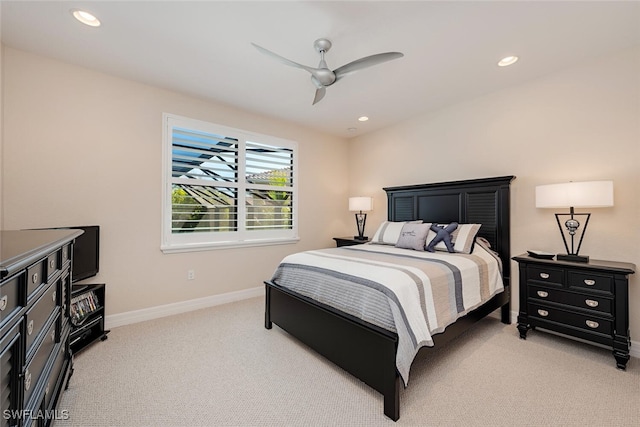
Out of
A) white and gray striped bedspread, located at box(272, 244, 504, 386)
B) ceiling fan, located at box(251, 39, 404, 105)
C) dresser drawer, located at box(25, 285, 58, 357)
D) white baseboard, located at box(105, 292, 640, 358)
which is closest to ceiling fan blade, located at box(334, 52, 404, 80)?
ceiling fan, located at box(251, 39, 404, 105)

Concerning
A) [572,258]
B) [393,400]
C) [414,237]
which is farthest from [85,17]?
[572,258]

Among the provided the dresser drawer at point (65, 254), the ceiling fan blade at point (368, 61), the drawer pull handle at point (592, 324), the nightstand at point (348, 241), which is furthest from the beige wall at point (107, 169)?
the drawer pull handle at point (592, 324)

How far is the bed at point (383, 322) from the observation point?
167 centimetres

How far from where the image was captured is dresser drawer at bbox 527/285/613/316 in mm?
2164

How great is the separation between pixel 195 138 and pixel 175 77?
0.71 meters

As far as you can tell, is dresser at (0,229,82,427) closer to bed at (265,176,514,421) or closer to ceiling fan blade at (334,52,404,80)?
bed at (265,176,514,421)

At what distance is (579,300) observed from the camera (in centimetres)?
228

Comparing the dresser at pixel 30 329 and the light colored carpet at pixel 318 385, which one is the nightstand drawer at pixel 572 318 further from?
the dresser at pixel 30 329

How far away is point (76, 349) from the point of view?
7.28 feet

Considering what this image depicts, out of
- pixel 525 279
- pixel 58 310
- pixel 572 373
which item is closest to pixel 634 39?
pixel 525 279

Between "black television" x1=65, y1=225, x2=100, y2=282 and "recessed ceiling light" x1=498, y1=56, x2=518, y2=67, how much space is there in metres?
4.09

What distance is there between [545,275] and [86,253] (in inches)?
163

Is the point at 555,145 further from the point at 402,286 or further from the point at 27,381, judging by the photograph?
the point at 27,381

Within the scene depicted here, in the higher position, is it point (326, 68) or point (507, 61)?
point (507, 61)
